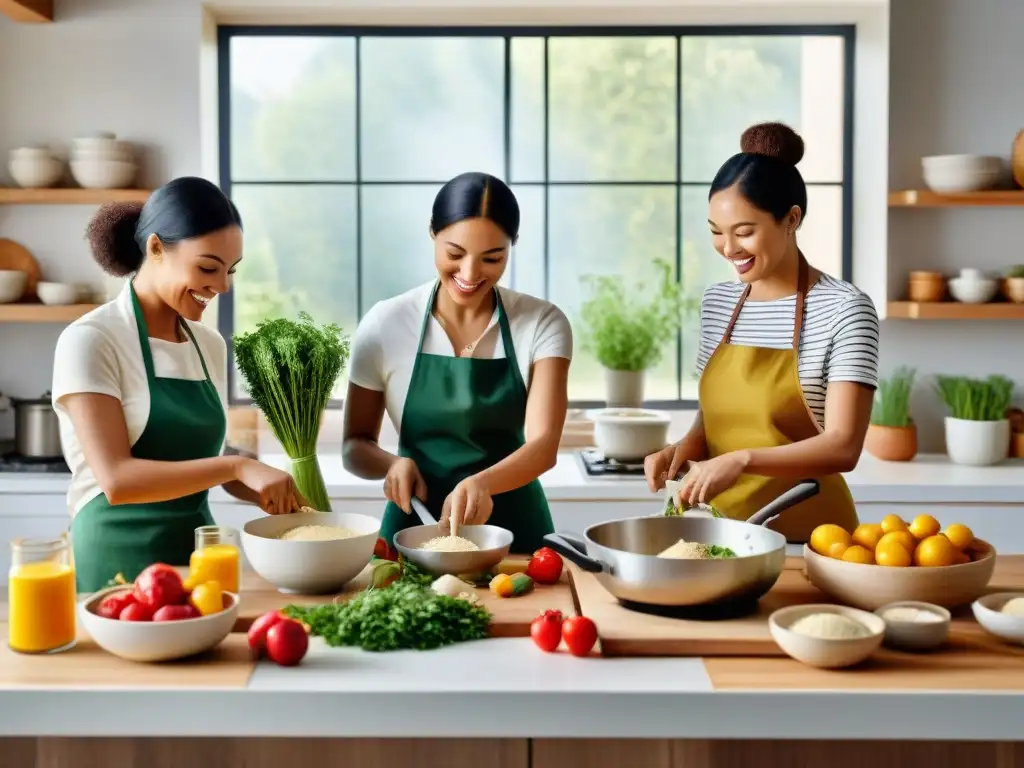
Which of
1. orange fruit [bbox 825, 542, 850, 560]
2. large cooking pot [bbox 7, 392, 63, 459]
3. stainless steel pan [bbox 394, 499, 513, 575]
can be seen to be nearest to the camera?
Result: orange fruit [bbox 825, 542, 850, 560]

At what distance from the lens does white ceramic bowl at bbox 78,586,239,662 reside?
5.12ft

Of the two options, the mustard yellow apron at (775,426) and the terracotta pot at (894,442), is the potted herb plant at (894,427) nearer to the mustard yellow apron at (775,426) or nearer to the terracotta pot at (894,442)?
the terracotta pot at (894,442)

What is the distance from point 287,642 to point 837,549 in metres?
0.92

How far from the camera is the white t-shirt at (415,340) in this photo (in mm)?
2436

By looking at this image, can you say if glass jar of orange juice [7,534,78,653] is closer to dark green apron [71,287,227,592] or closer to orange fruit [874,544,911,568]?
dark green apron [71,287,227,592]

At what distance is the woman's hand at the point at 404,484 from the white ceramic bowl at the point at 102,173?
2318 millimetres

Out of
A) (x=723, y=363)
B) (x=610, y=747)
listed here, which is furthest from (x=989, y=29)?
(x=610, y=747)

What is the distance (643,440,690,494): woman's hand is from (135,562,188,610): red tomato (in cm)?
100

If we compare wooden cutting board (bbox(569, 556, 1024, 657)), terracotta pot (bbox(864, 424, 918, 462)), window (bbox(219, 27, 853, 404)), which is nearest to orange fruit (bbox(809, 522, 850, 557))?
wooden cutting board (bbox(569, 556, 1024, 657))

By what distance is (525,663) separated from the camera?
5.35 feet

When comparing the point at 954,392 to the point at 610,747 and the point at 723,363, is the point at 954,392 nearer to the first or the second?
the point at 723,363

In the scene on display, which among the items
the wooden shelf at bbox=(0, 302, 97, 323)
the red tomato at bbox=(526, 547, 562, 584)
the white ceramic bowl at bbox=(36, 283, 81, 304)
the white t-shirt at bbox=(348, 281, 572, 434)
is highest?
the white ceramic bowl at bbox=(36, 283, 81, 304)

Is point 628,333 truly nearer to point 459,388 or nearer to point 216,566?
point 459,388

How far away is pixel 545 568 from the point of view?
2023 mm
